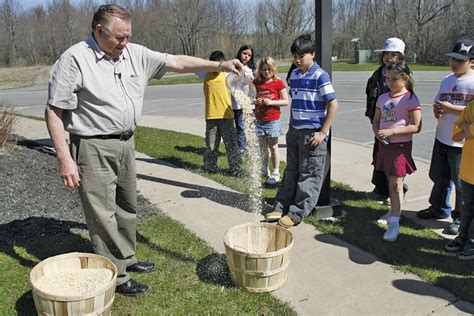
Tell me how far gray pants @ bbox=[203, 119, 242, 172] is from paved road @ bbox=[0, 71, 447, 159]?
319 cm

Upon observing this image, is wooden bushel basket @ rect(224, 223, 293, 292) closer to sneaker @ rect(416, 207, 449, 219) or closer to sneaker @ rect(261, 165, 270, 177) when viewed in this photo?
sneaker @ rect(416, 207, 449, 219)

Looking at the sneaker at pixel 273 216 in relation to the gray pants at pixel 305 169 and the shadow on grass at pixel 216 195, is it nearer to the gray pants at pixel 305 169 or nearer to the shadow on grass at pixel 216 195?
the gray pants at pixel 305 169

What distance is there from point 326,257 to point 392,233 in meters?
0.75

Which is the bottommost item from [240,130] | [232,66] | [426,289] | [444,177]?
[426,289]

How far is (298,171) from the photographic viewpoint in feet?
15.1

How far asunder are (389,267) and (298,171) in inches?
53.8

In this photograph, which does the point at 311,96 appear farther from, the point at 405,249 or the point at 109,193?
the point at 109,193

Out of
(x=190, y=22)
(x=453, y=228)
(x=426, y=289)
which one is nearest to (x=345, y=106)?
(x=453, y=228)

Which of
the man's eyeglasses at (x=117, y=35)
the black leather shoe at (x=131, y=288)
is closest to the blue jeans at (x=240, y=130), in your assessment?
the black leather shoe at (x=131, y=288)

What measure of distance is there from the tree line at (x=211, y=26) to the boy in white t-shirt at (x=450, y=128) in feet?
124

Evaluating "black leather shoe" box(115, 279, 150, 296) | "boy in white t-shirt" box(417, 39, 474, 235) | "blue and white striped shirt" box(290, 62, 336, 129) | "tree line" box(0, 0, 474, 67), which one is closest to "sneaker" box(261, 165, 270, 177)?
"blue and white striped shirt" box(290, 62, 336, 129)

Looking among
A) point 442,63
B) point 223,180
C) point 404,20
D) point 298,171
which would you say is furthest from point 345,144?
point 404,20

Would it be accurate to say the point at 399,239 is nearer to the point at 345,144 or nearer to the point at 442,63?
the point at 345,144

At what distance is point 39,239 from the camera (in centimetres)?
425
